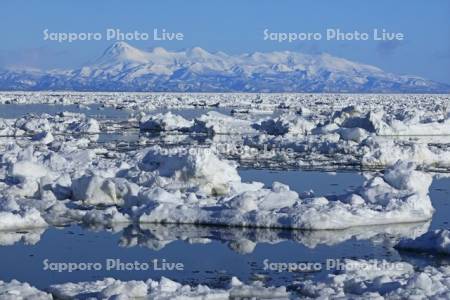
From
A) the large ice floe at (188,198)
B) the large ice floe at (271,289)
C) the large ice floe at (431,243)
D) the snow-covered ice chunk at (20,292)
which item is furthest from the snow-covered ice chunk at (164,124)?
the snow-covered ice chunk at (20,292)

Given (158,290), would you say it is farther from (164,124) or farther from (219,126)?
(164,124)

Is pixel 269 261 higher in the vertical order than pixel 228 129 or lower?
lower

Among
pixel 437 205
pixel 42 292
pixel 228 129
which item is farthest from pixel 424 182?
pixel 228 129

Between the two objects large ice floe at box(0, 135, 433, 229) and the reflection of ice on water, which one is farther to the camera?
large ice floe at box(0, 135, 433, 229)

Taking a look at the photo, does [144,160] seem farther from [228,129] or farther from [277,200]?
[228,129]

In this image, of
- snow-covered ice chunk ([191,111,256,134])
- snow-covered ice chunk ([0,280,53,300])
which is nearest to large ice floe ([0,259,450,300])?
snow-covered ice chunk ([0,280,53,300])

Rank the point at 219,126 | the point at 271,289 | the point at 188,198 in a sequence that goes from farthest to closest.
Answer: the point at 219,126 < the point at 188,198 < the point at 271,289

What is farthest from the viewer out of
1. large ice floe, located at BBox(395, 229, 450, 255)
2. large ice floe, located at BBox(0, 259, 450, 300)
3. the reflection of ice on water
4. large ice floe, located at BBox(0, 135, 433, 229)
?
large ice floe, located at BBox(0, 135, 433, 229)

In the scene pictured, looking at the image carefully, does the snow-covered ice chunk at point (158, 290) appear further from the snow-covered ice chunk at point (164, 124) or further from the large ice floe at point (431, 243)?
the snow-covered ice chunk at point (164, 124)

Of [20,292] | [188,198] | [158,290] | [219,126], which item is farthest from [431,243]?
[219,126]

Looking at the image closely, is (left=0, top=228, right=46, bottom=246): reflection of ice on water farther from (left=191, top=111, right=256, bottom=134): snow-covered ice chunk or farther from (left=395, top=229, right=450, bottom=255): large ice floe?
(left=191, top=111, right=256, bottom=134): snow-covered ice chunk

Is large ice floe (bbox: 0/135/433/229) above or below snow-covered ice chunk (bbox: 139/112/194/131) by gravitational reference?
below
